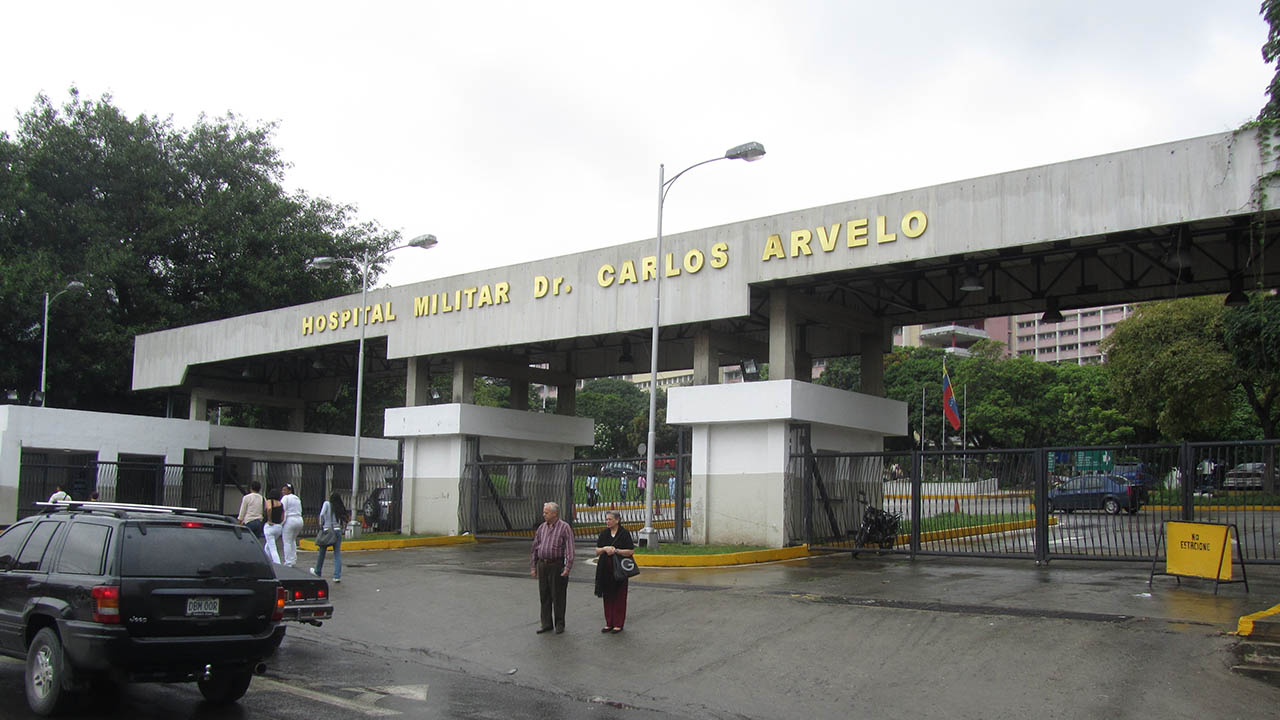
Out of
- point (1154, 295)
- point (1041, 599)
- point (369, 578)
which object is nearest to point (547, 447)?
point (369, 578)

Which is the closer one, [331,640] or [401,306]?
[331,640]

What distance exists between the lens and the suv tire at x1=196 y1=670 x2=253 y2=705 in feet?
28.3

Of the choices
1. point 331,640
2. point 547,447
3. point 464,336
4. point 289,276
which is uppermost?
point 289,276

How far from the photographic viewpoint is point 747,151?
19375 millimetres

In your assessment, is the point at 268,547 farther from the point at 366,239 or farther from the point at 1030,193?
the point at 366,239

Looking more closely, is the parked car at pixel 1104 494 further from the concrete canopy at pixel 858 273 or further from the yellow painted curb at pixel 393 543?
the yellow painted curb at pixel 393 543

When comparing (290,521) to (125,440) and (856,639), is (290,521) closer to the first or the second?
(856,639)

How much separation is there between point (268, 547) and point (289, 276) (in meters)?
31.7

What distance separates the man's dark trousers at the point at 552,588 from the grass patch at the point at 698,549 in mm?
7742

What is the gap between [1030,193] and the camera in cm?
1792

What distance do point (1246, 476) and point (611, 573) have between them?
34.0 ft

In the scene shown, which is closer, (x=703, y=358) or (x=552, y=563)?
(x=552, y=563)

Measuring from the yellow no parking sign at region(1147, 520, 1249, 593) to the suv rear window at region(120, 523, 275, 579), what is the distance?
1181 centimetres

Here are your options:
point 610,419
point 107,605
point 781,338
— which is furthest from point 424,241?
point 610,419
